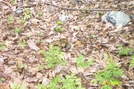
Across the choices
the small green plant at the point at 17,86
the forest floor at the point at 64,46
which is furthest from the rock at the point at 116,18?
the small green plant at the point at 17,86

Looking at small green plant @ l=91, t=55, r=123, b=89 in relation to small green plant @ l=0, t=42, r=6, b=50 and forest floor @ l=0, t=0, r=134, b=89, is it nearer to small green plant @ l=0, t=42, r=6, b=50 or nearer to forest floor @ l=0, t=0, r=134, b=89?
forest floor @ l=0, t=0, r=134, b=89

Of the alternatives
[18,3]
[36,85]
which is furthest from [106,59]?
[18,3]

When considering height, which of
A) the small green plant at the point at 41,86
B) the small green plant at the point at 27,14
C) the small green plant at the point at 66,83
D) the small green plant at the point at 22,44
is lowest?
the small green plant at the point at 41,86

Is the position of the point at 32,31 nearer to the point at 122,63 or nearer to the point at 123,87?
the point at 122,63

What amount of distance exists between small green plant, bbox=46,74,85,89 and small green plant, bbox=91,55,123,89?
33 centimetres

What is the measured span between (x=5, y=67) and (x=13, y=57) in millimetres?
395

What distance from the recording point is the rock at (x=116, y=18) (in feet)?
19.5

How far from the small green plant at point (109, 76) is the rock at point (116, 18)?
6.35ft

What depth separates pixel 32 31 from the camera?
19.8ft

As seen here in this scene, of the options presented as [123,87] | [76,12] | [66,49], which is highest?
[76,12]

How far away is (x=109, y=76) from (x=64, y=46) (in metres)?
1.52

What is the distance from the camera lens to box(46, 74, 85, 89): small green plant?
398 centimetres

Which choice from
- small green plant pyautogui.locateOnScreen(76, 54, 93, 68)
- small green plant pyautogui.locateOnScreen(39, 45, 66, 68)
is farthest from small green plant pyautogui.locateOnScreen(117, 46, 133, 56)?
small green plant pyautogui.locateOnScreen(39, 45, 66, 68)

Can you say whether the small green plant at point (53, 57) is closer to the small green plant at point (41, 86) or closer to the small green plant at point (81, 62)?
the small green plant at point (81, 62)
